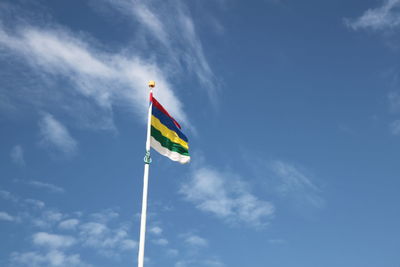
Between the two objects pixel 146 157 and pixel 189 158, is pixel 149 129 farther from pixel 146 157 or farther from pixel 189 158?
pixel 189 158

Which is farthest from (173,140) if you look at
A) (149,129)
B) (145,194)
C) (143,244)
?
(143,244)

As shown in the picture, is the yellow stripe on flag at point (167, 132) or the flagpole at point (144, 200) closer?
the flagpole at point (144, 200)

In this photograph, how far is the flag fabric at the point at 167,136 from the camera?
29.4 metres

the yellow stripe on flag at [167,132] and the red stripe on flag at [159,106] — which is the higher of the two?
the red stripe on flag at [159,106]

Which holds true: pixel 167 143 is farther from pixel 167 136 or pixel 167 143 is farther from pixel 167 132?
pixel 167 132

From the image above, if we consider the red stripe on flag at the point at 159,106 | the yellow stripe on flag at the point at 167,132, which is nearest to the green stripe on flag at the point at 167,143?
the yellow stripe on flag at the point at 167,132

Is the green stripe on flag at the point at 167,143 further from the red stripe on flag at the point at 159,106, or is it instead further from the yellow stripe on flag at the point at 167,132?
the red stripe on flag at the point at 159,106

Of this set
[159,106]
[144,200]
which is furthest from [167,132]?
[144,200]

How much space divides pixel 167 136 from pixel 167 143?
1.67 ft

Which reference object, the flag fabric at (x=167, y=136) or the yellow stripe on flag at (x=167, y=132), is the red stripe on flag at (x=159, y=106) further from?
the yellow stripe on flag at (x=167, y=132)

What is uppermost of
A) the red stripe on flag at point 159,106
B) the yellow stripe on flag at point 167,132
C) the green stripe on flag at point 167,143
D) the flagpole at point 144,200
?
the red stripe on flag at point 159,106

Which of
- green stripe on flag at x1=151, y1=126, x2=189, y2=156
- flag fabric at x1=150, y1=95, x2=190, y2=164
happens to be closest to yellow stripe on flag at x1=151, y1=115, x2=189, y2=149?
flag fabric at x1=150, y1=95, x2=190, y2=164

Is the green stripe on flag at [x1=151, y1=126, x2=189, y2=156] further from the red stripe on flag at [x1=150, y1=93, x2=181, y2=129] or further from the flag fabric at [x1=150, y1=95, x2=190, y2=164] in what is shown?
the red stripe on flag at [x1=150, y1=93, x2=181, y2=129]

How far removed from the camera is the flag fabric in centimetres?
2936
